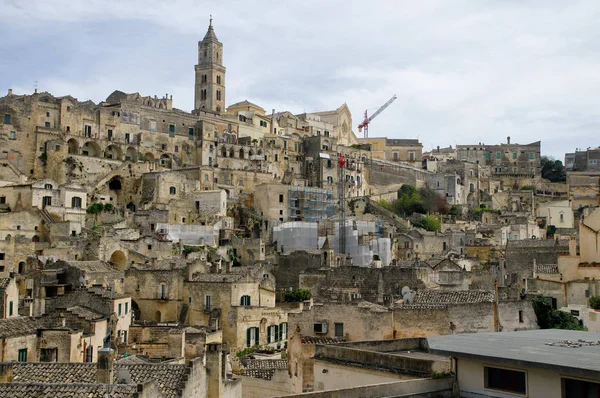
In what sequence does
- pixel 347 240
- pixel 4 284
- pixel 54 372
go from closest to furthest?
pixel 54 372 < pixel 4 284 < pixel 347 240

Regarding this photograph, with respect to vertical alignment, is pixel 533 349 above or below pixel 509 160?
below

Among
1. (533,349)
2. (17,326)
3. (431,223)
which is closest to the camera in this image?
(533,349)

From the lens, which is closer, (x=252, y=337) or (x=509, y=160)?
(x=252, y=337)

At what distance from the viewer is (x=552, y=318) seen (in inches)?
1218

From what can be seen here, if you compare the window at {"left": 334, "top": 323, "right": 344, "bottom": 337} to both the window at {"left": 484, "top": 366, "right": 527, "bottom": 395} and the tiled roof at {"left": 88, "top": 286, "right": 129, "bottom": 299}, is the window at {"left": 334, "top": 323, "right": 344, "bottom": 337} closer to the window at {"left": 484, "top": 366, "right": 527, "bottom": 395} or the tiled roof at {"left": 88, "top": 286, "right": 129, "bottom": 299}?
the tiled roof at {"left": 88, "top": 286, "right": 129, "bottom": 299}

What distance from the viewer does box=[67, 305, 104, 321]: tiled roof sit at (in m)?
30.3

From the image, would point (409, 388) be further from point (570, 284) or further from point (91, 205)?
point (91, 205)

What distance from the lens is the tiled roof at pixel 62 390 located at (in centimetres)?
1575

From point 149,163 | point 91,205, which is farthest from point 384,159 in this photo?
point 91,205

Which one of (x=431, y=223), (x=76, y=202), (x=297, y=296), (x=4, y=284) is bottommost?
(x=297, y=296)

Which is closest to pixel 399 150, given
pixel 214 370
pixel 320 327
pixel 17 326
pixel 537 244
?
pixel 537 244

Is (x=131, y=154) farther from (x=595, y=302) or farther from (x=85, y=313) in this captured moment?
(x=595, y=302)

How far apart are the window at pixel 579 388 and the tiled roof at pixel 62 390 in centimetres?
875

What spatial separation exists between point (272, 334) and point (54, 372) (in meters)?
24.9
